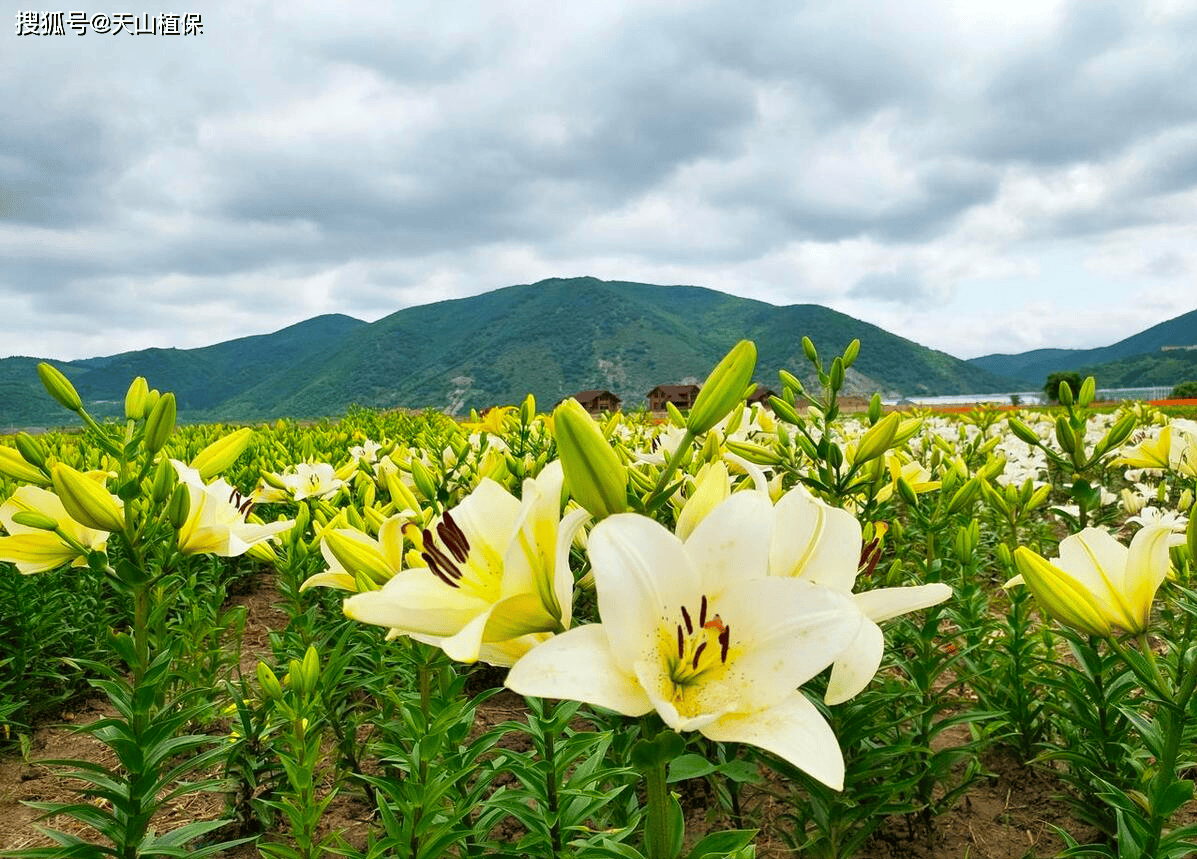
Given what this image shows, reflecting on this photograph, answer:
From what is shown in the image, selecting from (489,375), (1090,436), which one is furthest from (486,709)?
(489,375)

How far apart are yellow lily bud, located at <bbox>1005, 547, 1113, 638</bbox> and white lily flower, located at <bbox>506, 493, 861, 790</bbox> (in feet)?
1.85

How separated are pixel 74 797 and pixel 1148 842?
283 centimetres

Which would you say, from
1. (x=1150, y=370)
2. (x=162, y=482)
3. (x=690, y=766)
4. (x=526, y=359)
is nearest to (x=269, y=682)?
(x=162, y=482)

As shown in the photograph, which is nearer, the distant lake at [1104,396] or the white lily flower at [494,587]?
the white lily flower at [494,587]

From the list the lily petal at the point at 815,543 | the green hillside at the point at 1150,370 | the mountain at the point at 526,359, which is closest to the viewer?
the lily petal at the point at 815,543

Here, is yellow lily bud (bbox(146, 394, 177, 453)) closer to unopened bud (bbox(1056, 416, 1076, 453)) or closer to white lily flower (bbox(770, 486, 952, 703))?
white lily flower (bbox(770, 486, 952, 703))

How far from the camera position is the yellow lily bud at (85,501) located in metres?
1.19

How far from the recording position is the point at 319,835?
186 centimetres

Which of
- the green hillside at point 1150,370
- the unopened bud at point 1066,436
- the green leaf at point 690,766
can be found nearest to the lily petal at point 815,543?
the green leaf at point 690,766

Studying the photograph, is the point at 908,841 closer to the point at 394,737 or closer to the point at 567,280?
the point at 394,737

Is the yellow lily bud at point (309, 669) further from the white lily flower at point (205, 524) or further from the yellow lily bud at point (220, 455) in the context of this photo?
the yellow lily bud at point (220, 455)

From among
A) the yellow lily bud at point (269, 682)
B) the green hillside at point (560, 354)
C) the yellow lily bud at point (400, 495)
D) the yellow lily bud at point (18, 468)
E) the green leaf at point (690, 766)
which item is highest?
the green hillside at point (560, 354)

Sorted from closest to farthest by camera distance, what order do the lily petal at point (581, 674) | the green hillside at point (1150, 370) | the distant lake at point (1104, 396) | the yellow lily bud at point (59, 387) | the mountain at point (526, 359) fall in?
the lily petal at point (581, 674), the yellow lily bud at point (59, 387), the distant lake at point (1104, 396), the green hillside at point (1150, 370), the mountain at point (526, 359)

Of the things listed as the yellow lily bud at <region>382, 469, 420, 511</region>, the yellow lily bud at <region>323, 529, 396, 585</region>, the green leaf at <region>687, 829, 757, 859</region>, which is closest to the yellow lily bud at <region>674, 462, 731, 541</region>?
the green leaf at <region>687, 829, 757, 859</region>
